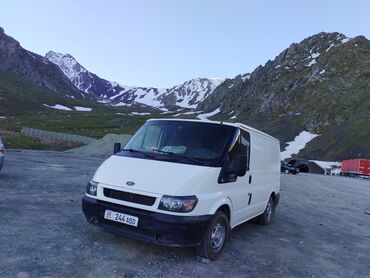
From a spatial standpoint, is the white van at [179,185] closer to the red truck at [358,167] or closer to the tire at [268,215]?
the tire at [268,215]

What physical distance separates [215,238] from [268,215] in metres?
3.86

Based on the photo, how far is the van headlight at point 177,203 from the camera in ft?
20.5

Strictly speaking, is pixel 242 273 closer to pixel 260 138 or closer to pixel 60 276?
pixel 60 276

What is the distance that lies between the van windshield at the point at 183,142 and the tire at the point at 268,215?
133 inches

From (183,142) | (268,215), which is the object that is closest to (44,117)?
(268,215)

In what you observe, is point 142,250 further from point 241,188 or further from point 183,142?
point 241,188

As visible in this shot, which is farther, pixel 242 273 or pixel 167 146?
pixel 167 146

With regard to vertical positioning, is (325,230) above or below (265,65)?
below

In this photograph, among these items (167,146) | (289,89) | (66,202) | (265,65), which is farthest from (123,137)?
(265,65)

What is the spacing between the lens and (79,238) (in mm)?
7391

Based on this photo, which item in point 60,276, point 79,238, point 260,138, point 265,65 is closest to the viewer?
point 60,276

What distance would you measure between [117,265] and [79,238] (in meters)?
1.54

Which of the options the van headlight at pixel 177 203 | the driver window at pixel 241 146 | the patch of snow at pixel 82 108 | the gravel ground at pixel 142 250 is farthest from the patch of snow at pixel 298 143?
the patch of snow at pixel 82 108

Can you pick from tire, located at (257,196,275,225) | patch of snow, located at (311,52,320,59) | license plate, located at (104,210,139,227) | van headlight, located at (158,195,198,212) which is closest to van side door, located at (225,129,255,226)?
van headlight, located at (158,195,198,212)
